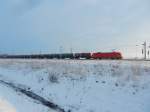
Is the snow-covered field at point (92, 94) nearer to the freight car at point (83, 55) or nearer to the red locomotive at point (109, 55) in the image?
the red locomotive at point (109, 55)

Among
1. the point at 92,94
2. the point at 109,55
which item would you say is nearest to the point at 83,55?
the point at 109,55

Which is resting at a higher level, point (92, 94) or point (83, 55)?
point (83, 55)

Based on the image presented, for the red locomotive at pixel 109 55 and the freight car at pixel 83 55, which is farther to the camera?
the freight car at pixel 83 55

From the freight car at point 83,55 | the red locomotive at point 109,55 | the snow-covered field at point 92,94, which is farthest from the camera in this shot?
the freight car at point 83,55

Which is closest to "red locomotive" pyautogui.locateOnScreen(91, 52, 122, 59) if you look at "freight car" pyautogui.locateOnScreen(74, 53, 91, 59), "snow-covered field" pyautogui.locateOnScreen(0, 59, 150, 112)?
"freight car" pyautogui.locateOnScreen(74, 53, 91, 59)

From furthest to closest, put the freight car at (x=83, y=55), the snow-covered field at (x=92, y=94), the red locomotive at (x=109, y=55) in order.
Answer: the freight car at (x=83, y=55) → the red locomotive at (x=109, y=55) → the snow-covered field at (x=92, y=94)

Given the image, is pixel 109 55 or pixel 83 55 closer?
pixel 109 55

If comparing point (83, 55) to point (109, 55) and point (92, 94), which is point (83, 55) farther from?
point (92, 94)

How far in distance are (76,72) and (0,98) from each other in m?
7.06

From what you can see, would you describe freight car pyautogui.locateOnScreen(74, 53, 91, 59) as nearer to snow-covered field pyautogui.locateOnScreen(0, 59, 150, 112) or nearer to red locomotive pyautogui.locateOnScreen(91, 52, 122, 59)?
red locomotive pyautogui.locateOnScreen(91, 52, 122, 59)

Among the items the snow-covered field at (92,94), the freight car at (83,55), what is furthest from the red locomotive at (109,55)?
the snow-covered field at (92,94)

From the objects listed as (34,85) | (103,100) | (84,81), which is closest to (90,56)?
(34,85)

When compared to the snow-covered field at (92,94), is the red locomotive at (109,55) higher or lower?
higher

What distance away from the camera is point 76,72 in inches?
869
